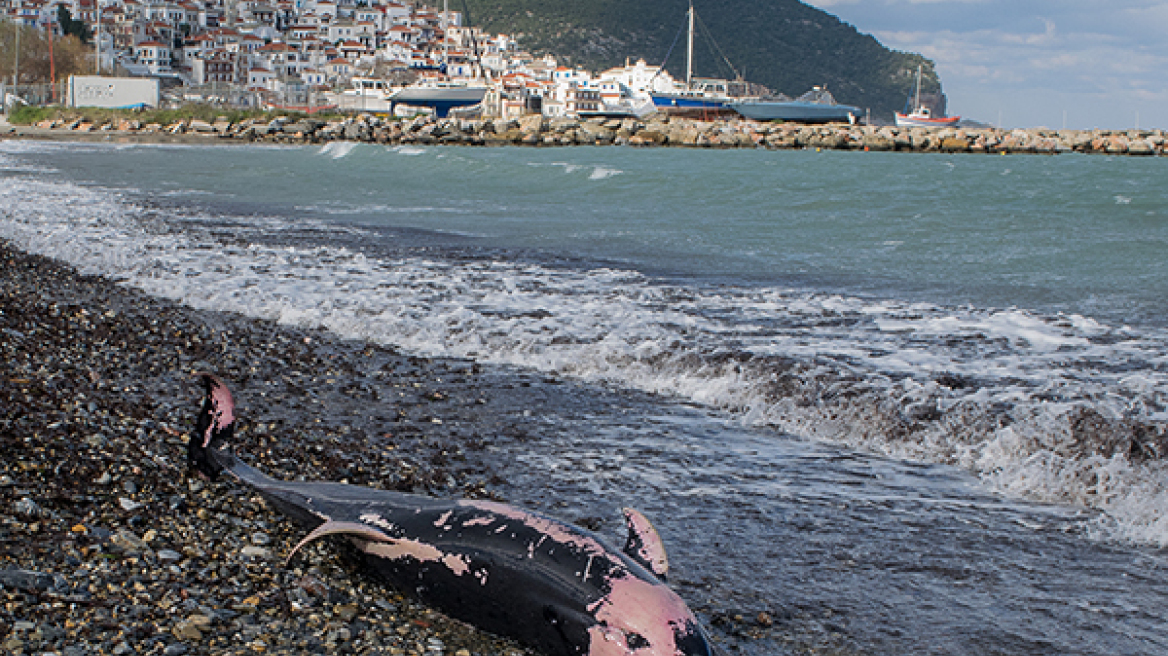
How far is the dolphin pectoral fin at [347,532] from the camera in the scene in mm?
3381

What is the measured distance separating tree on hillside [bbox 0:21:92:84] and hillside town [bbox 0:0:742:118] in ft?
9.98

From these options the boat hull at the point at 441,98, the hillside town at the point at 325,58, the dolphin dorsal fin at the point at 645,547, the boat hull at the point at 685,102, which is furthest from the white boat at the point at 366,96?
the dolphin dorsal fin at the point at 645,547

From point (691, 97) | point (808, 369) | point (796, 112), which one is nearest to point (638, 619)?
point (808, 369)

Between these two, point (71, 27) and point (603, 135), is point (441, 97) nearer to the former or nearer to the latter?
point (603, 135)

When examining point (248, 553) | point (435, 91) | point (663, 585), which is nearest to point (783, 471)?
point (663, 585)

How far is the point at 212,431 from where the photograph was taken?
14.0 ft

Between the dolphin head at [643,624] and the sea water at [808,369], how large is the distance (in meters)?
0.61

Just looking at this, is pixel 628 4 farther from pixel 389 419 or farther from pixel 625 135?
pixel 389 419

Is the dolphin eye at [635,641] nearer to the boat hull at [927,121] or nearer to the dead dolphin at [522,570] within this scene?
the dead dolphin at [522,570]

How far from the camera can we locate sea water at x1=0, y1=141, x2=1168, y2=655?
150 inches

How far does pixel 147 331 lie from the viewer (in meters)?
7.38

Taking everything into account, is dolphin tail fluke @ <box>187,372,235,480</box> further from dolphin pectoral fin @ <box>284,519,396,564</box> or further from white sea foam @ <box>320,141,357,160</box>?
white sea foam @ <box>320,141,357,160</box>

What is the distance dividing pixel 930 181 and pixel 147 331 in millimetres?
29922

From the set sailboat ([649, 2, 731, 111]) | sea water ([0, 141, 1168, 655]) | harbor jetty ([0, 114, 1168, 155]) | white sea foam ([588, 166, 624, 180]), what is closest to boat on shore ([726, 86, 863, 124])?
sailboat ([649, 2, 731, 111])
